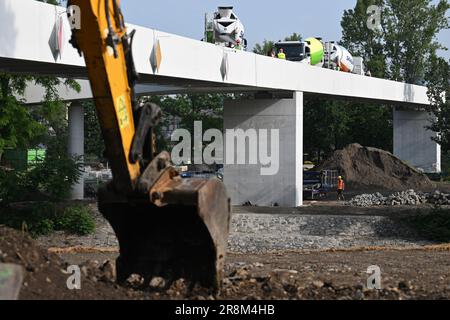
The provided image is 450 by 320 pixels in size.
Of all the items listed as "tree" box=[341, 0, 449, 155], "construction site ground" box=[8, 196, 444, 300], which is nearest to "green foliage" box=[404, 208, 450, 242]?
"construction site ground" box=[8, 196, 444, 300]

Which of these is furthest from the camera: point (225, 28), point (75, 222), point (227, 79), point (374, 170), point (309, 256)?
point (374, 170)

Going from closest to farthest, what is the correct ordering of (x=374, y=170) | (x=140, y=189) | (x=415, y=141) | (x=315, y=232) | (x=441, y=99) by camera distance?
(x=140, y=189), (x=315, y=232), (x=441, y=99), (x=374, y=170), (x=415, y=141)

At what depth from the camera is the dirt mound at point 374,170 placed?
152ft

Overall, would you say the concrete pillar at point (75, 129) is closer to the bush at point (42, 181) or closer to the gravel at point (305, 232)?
the gravel at point (305, 232)

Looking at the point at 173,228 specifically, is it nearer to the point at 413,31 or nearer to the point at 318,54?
the point at 318,54

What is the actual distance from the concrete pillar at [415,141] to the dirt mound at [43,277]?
4856 centimetres

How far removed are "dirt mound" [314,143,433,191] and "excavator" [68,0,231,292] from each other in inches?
1398

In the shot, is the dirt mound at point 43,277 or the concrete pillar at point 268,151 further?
the concrete pillar at point 268,151

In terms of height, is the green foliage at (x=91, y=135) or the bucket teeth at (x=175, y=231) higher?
the green foliage at (x=91, y=135)

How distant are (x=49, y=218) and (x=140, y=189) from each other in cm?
1669

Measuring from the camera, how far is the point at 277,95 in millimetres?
35750

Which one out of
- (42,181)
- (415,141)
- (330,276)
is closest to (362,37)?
(415,141)

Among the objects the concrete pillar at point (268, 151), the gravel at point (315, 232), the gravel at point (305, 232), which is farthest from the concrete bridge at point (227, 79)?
the gravel at point (315, 232)

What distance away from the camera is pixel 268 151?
117 feet
